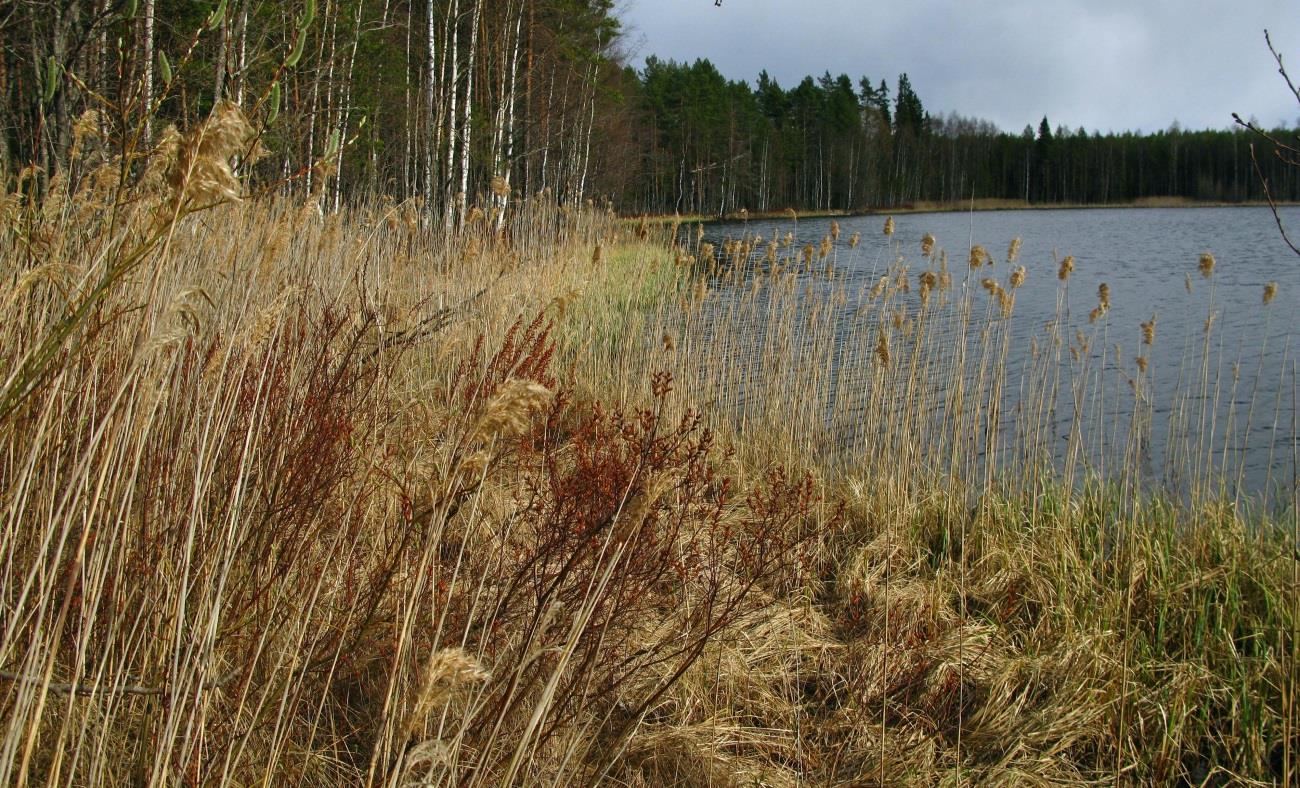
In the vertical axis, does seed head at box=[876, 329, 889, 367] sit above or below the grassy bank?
above

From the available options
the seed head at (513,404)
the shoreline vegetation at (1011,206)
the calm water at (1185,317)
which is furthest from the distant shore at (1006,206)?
the seed head at (513,404)

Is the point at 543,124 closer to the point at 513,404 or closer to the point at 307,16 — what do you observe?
the point at 307,16

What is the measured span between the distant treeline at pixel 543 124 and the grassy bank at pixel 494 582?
0.52 metres

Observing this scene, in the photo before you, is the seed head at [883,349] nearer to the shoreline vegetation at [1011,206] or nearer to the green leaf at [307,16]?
the green leaf at [307,16]

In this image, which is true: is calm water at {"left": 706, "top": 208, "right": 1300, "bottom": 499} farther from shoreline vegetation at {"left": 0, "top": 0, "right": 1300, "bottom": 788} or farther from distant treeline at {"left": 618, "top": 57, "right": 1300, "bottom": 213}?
distant treeline at {"left": 618, "top": 57, "right": 1300, "bottom": 213}

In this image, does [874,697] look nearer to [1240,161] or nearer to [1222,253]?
[1222,253]

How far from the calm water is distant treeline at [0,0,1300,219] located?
196 centimetres

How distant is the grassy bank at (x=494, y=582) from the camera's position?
120 centimetres

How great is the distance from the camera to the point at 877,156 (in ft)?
173

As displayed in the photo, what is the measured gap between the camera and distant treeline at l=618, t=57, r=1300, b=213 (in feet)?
138

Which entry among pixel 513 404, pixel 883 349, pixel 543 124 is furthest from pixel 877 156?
pixel 513 404

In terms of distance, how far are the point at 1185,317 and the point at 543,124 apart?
1235cm

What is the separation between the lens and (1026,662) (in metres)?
2.68

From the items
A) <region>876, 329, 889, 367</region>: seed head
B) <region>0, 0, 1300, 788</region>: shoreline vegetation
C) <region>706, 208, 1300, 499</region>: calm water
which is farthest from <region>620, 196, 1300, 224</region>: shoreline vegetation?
<region>0, 0, 1300, 788</region>: shoreline vegetation
